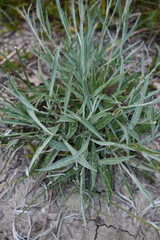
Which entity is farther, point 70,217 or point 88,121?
point 70,217

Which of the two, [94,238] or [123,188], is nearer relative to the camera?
[94,238]

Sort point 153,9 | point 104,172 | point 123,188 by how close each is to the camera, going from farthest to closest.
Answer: point 153,9 → point 123,188 → point 104,172

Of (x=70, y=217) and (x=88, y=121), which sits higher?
(x=88, y=121)

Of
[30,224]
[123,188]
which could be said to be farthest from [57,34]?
[30,224]

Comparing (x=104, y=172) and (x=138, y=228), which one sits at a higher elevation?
(x=104, y=172)

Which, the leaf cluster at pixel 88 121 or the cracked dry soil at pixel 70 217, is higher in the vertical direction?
the leaf cluster at pixel 88 121

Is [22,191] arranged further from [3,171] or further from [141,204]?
[141,204]

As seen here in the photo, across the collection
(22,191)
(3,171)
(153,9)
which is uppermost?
(153,9)

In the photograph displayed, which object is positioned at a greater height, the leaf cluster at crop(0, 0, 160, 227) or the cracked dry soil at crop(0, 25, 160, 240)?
the leaf cluster at crop(0, 0, 160, 227)
